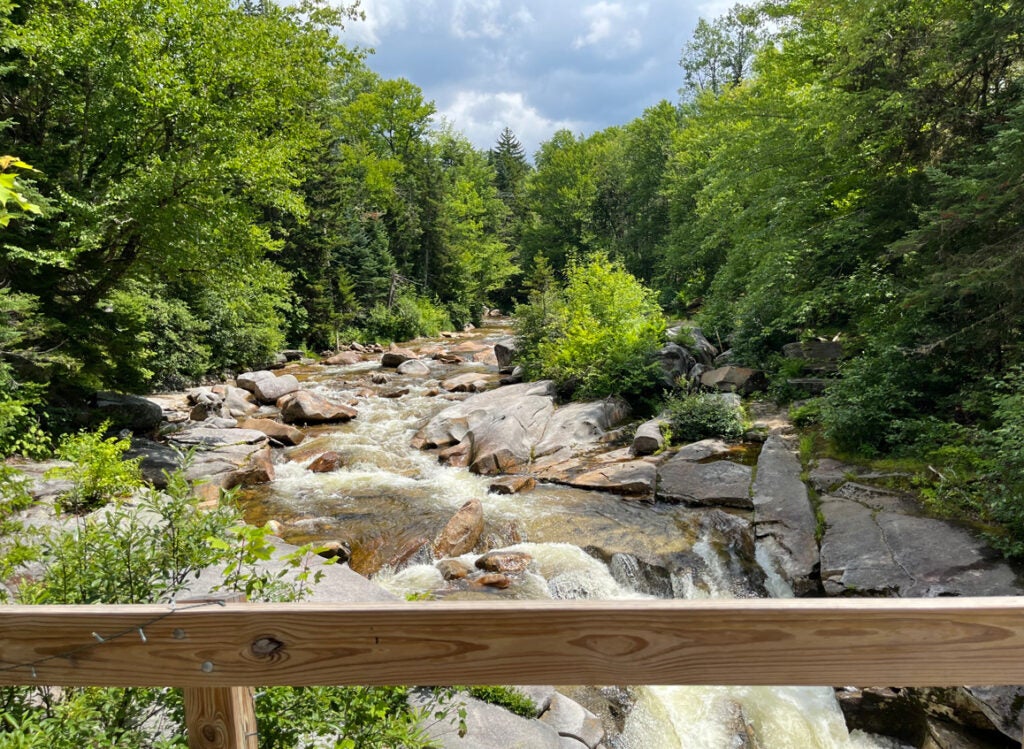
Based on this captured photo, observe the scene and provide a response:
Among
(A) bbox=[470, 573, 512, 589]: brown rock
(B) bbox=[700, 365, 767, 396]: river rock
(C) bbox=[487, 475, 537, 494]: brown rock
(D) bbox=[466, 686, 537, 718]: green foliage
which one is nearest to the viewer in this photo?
(D) bbox=[466, 686, 537, 718]: green foliage

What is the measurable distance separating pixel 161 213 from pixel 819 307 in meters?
12.8

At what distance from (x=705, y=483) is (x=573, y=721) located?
17.8ft

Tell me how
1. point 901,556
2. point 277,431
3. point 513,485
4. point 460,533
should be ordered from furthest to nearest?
point 277,431
point 513,485
point 460,533
point 901,556

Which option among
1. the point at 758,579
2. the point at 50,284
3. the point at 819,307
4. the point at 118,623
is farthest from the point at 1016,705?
the point at 50,284

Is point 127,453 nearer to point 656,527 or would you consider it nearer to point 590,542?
point 590,542

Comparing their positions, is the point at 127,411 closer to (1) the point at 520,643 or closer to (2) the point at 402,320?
(1) the point at 520,643

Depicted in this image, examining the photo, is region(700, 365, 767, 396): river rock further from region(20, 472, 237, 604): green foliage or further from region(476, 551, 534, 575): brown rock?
region(20, 472, 237, 604): green foliage

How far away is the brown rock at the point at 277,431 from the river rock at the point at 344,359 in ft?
33.0

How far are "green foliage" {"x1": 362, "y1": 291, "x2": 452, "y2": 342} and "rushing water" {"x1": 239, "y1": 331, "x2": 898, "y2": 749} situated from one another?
17673 mm

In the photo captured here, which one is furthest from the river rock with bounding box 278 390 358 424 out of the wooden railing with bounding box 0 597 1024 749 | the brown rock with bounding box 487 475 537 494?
the wooden railing with bounding box 0 597 1024 749

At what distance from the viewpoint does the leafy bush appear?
1362 cm

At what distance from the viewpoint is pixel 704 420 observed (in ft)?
35.5

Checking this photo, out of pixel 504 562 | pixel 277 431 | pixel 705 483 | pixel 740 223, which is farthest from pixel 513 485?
pixel 740 223

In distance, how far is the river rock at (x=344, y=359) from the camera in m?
23.1
